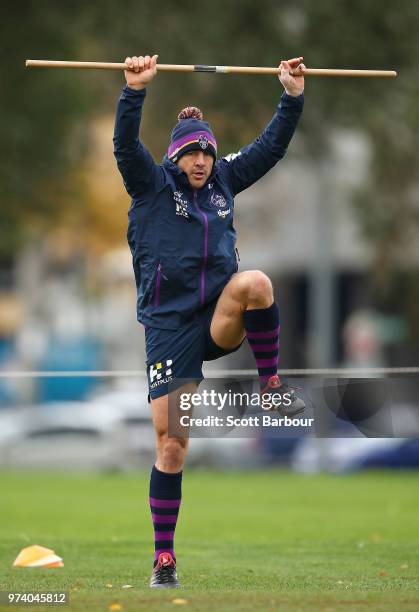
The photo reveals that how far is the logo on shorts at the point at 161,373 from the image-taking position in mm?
8891

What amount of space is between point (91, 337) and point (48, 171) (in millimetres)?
16796

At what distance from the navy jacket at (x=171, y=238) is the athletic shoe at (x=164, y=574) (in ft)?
4.52

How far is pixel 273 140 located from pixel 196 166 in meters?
0.69

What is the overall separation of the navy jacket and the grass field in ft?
5.55

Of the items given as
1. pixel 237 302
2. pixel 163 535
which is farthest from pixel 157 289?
pixel 163 535

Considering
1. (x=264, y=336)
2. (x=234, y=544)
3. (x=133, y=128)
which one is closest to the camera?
(x=133, y=128)

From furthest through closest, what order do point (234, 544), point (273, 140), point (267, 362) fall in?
point (234, 544)
point (273, 140)
point (267, 362)

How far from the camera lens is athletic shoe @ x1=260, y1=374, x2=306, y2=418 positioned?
355 inches

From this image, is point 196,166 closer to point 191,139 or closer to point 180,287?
point 191,139

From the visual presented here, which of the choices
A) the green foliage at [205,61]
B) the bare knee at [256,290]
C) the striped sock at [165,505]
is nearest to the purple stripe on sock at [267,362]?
the bare knee at [256,290]

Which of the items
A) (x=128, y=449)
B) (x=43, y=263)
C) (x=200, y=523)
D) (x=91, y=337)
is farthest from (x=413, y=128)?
(x=43, y=263)

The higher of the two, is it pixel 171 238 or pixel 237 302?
pixel 171 238

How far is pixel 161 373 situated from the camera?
891 cm

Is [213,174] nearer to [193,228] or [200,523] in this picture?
[193,228]
